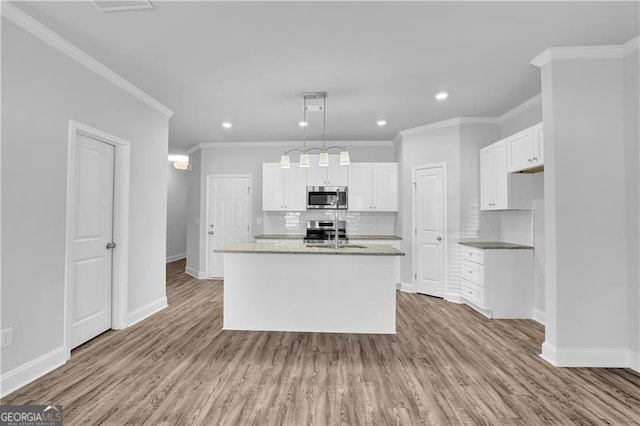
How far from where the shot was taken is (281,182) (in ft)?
18.8

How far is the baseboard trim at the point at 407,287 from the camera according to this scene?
5.20m

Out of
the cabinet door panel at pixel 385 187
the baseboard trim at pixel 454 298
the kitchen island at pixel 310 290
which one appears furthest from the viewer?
the cabinet door panel at pixel 385 187

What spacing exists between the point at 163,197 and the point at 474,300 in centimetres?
432

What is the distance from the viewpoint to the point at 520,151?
3605 millimetres

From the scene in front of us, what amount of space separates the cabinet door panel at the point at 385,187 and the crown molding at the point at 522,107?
176 centimetres

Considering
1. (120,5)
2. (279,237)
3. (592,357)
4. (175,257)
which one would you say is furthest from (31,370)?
(175,257)

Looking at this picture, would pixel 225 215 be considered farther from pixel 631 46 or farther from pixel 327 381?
pixel 631 46

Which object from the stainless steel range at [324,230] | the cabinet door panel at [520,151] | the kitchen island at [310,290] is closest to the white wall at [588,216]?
the cabinet door panel at [520,151]

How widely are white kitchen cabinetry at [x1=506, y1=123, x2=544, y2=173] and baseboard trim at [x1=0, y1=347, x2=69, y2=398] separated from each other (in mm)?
4742

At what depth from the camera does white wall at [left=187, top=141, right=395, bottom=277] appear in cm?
609

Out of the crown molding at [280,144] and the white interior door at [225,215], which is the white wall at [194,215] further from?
the crown molding at [280,144]

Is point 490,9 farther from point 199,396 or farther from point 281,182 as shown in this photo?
point 281,182

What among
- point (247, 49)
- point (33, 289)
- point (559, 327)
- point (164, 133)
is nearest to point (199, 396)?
point (33, 289)

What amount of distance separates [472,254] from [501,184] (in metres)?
0.98
